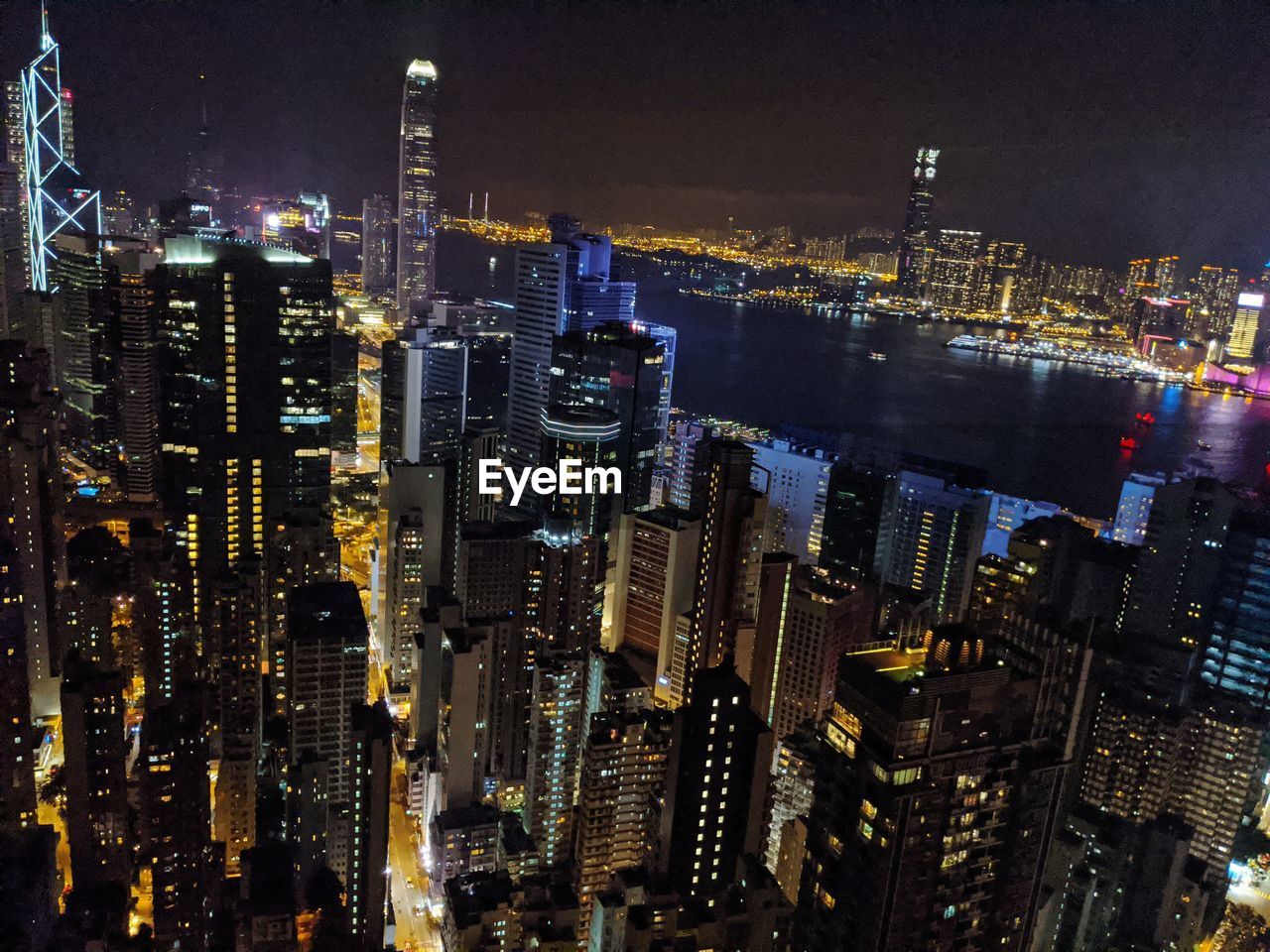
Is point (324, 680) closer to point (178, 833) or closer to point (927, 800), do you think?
point (178, 833)

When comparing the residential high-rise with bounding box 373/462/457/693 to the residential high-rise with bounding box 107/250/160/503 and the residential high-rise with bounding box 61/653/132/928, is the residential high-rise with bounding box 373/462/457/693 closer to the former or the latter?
the residential high-rise with bounding box 61/653/132/928

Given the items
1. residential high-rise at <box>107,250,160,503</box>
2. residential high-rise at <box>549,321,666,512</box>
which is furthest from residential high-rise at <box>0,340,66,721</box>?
residential high-rise at <box>549,321,666,512</box>

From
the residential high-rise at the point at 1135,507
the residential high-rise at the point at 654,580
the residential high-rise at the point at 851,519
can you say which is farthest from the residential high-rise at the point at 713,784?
the residential high-rise at the point at 1135,507

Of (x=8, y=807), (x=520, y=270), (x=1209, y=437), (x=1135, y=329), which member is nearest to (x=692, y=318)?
(x=520, y=270)

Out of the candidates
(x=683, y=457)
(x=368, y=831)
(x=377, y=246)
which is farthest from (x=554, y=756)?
(x=377, y=246)

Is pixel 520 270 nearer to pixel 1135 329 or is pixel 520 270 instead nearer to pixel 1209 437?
pixel 1135 329

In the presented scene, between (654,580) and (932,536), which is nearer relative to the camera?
(654,580)
